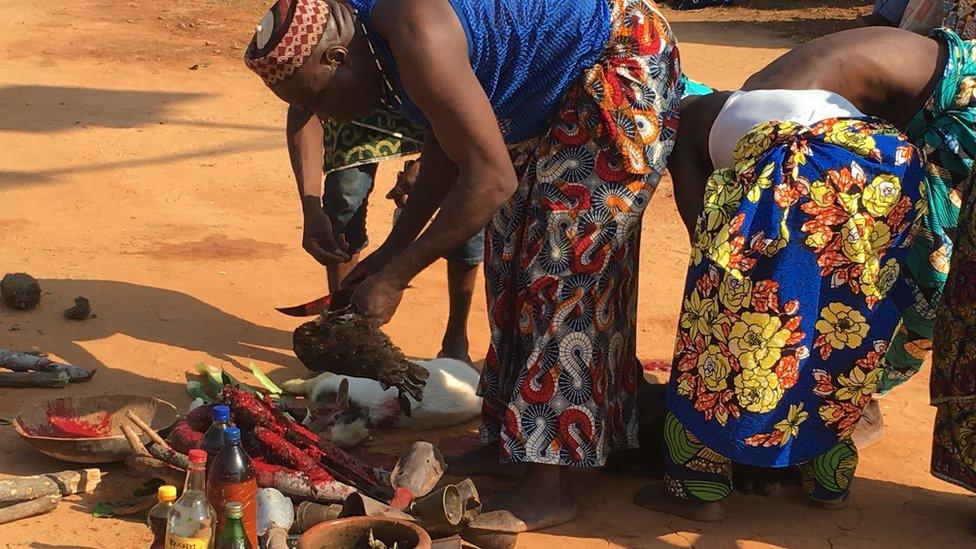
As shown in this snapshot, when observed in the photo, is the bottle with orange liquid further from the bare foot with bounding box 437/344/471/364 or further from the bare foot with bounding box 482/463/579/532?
the bare foot with bounding box 437/344/471/364

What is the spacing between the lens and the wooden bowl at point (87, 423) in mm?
3736

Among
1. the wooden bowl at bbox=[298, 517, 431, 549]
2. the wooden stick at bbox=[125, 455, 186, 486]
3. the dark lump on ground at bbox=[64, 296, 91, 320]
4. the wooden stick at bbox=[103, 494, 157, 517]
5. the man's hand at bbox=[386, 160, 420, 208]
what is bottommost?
the dark lump on ground at bbox=[64, 296, 91, 320]

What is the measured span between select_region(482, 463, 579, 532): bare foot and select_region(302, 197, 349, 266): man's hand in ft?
3.76

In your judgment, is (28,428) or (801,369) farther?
(28,428)

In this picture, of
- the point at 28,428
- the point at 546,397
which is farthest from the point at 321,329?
the point at 28,428

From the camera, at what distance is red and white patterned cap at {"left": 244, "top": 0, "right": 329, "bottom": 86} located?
3.22 meters

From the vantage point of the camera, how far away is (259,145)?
26.5 feet

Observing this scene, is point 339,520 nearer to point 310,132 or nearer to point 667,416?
point 667,416

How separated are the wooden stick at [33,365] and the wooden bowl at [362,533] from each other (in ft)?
5.66

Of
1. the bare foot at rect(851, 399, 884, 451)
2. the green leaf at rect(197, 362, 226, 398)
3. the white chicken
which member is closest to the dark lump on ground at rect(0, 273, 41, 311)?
the green leaf at rect(197, 362, 226, 398)

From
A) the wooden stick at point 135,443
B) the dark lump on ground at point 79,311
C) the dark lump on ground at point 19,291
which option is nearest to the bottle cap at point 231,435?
the wooden stick at point 135,443

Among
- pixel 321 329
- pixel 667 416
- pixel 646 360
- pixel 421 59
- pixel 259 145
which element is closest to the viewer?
pixel 421 59

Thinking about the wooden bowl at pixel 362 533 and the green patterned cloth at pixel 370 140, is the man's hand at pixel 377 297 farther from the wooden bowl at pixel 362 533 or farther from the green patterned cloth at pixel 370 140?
the green patterned cloth at pixel 370 140

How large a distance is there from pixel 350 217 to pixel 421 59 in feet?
6.14
